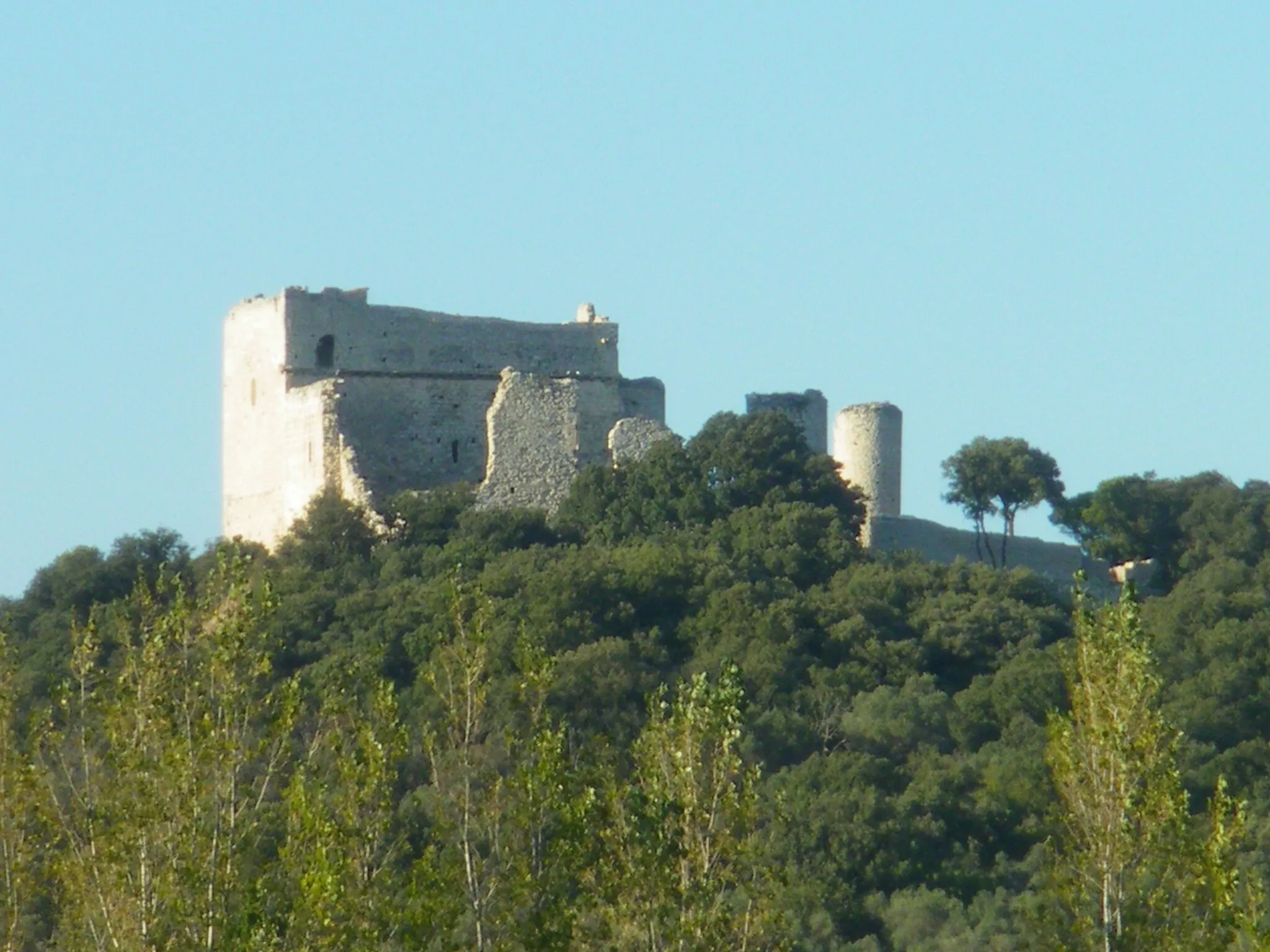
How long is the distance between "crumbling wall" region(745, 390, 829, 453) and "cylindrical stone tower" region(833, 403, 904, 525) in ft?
0.94

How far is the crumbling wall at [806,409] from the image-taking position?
A: 43.9m

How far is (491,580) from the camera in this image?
37.8 meters

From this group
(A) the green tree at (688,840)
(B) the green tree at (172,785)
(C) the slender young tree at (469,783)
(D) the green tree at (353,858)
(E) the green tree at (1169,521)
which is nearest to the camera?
(D) the green tree at (353,858)

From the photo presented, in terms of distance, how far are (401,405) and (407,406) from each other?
82 mm

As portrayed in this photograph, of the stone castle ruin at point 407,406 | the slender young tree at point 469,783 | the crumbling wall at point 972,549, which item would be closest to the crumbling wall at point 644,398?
the stone castle ruin at point 407,406

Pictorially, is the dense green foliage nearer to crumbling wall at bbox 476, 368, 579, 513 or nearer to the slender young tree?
the slender young tree

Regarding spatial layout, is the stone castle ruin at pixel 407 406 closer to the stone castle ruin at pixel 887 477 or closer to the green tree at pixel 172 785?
the stone castle ruin at pixel 887 477

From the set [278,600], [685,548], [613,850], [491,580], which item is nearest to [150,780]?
[278,600]

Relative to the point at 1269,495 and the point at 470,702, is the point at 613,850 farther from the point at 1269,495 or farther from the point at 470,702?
the point at 1269,495

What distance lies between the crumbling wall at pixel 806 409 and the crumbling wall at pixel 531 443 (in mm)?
3645

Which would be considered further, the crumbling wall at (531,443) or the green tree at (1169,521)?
the green tree at (1169,521)

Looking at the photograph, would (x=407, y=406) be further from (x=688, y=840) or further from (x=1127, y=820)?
(x=1127, y=820)

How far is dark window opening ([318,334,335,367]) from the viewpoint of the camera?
4094cm

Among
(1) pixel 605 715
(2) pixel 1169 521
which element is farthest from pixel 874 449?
(1) pixel 605 715
